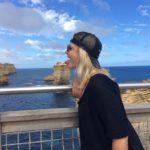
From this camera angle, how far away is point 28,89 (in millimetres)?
3053

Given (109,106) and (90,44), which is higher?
(90,44)

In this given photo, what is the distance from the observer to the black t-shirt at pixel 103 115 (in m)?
2.42

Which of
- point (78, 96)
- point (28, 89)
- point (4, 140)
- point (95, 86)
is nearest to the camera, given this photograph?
point (95, 86)

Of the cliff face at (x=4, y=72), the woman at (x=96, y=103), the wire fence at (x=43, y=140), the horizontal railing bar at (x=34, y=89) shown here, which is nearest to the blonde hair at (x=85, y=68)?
the woman at (x=96, y=103)

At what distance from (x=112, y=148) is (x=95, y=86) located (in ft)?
1.39

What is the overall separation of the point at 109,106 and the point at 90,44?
0.44m

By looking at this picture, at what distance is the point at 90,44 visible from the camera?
8.28 feet

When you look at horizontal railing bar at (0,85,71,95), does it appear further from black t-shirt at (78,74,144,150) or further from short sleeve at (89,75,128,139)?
short sleeve at (89,75,128,139)

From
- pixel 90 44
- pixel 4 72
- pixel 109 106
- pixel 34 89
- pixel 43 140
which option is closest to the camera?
pixel 109 106

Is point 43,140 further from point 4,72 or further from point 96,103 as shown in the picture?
point 4,72

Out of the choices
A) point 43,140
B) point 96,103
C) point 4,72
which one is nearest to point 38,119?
point 43,140

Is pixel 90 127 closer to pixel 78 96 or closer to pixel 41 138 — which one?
pixel 78 96

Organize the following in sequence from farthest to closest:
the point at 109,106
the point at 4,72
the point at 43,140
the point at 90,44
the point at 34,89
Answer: the point at 4,72
the point at 43,140
the point at 34,89
the point at 90,44
the point at 109,106

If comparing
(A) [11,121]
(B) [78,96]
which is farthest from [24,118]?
(B) [78,96]
